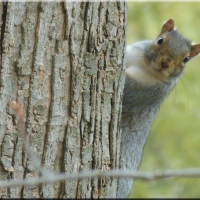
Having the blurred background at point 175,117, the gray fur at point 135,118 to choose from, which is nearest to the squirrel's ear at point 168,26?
the gray fur at point 135,118

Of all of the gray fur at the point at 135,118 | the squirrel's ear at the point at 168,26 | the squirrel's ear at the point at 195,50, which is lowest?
the gray fur at the point at 135,118

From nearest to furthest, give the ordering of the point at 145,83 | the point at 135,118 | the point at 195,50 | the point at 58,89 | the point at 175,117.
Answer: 1. the point at 58,89
2. the point at 135,118
3. the point at 145,83
4. the point at 195,50
5. the point at 175,117

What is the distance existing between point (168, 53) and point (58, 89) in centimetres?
140

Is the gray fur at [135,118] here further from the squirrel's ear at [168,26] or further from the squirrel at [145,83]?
the squirrel's ear at [168,26]

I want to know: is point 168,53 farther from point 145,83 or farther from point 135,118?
point 135,118

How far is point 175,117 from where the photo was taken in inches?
198

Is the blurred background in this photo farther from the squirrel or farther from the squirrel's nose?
the squirrel's nose

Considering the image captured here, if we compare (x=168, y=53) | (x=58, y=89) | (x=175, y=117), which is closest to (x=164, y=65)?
(x=168, y=53)

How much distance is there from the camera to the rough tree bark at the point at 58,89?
2.02 metres

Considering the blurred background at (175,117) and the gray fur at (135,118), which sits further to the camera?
the blurred background at (175,117)

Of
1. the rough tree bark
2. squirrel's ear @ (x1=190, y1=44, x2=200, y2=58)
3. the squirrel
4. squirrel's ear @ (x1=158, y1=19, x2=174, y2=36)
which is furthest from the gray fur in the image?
the rough tree bark

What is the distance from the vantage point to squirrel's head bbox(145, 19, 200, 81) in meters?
3.29

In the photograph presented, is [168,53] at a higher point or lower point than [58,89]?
higher

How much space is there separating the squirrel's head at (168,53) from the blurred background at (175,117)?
0.77m
